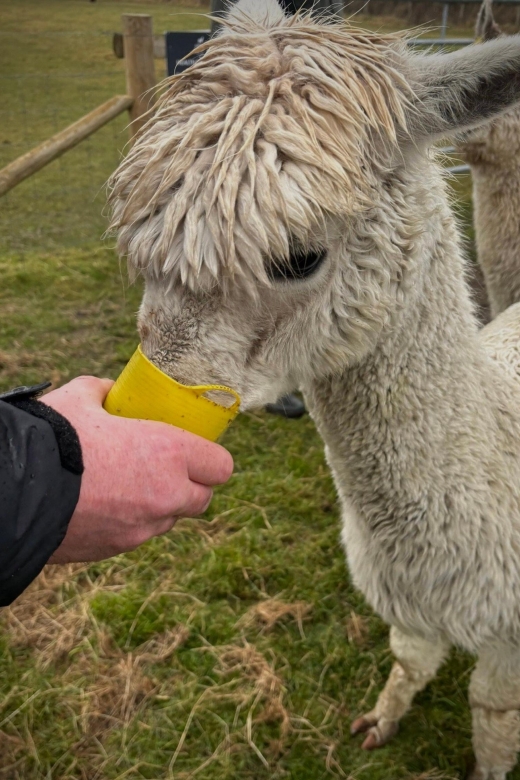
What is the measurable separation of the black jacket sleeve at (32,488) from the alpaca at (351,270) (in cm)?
32

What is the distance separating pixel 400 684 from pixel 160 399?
1.72 meters

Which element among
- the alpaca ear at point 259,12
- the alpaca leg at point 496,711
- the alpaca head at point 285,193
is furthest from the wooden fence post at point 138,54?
the alpaca leg at point 496,711

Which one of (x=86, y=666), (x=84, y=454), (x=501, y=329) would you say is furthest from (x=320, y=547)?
(x=84, y=454)

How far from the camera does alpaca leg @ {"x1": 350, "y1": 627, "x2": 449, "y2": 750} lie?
2338 mm

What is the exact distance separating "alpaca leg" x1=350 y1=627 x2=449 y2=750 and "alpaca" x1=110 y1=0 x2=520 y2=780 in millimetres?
508

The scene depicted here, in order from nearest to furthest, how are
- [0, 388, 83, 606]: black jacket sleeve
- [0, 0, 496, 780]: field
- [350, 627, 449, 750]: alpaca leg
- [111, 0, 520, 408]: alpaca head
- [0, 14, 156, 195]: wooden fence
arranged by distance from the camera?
[0, 388, 83, 606]: black jacket sleeve, [111, 0, 520, 408]: alpaca head, [350, 627, 449, 750]: alpaca leg, [0, 0, 496, 780]: field, [0, 14, 156, 195]: wooden fence

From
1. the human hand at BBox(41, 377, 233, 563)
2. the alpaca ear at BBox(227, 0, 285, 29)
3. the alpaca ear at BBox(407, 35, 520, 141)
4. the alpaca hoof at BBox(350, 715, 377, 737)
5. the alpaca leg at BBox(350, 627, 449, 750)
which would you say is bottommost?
the alpaca hoof at BBox(350, 715, 377, 737)

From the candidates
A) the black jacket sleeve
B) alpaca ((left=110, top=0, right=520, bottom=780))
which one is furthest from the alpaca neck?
the black jacket sleeve

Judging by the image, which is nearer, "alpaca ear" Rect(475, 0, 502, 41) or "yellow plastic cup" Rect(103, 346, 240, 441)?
"yellow plastic cup" Rect(103, 346, 240, 441)

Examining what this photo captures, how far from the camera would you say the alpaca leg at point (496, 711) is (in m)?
1.99

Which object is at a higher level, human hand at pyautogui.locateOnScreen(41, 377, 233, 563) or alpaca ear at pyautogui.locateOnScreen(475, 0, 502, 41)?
alpaca ear at pyautogui.locateOnScreen(475, 0, 502, 41)

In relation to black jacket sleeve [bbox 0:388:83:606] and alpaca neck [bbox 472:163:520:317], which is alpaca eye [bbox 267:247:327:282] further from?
alpaca neck [bbox 472:163:520:317]

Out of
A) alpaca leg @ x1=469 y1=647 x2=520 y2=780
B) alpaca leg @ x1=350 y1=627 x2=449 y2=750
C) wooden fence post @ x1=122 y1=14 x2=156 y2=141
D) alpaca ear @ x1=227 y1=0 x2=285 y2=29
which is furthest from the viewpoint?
wooden fence post @ x1=122 y1=14 x2=156 y2=141

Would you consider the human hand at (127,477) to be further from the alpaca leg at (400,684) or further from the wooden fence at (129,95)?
the wooden fence at (129,95)
